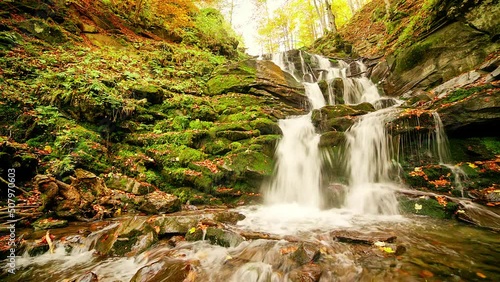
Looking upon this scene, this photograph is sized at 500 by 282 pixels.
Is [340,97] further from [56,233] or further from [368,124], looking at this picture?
[56,233]

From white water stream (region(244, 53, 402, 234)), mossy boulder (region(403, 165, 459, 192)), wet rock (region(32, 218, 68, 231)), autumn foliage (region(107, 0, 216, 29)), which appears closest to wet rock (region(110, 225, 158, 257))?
wet rock (region(32, 218, 68, 231))

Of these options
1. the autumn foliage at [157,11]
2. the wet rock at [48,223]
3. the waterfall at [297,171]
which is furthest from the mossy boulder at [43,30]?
the waterfall at [297,171]

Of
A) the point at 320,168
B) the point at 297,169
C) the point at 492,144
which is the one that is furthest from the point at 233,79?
the point at 492,144

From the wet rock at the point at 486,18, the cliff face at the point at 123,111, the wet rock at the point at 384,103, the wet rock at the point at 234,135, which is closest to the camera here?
the cliff face at the point at 123,111

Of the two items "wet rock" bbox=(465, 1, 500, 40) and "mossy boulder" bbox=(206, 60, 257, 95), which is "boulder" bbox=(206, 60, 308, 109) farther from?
"wet rock" bbox=(465, 1, 500, 40)

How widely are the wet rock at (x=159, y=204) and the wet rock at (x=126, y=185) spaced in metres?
0.32

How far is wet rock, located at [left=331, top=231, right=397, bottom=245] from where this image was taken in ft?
12.0

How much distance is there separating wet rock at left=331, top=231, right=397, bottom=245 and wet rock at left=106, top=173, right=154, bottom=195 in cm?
483

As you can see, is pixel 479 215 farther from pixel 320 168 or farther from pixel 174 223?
pixel 174 223

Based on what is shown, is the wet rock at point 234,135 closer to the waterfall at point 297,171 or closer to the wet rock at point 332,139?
the waterfall at point 297,171

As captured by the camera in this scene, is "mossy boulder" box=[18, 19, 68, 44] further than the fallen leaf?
Yes

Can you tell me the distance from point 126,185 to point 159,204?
4.19 ft

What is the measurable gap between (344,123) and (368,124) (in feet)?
2.67

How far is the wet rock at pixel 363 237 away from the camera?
3.66 metres
